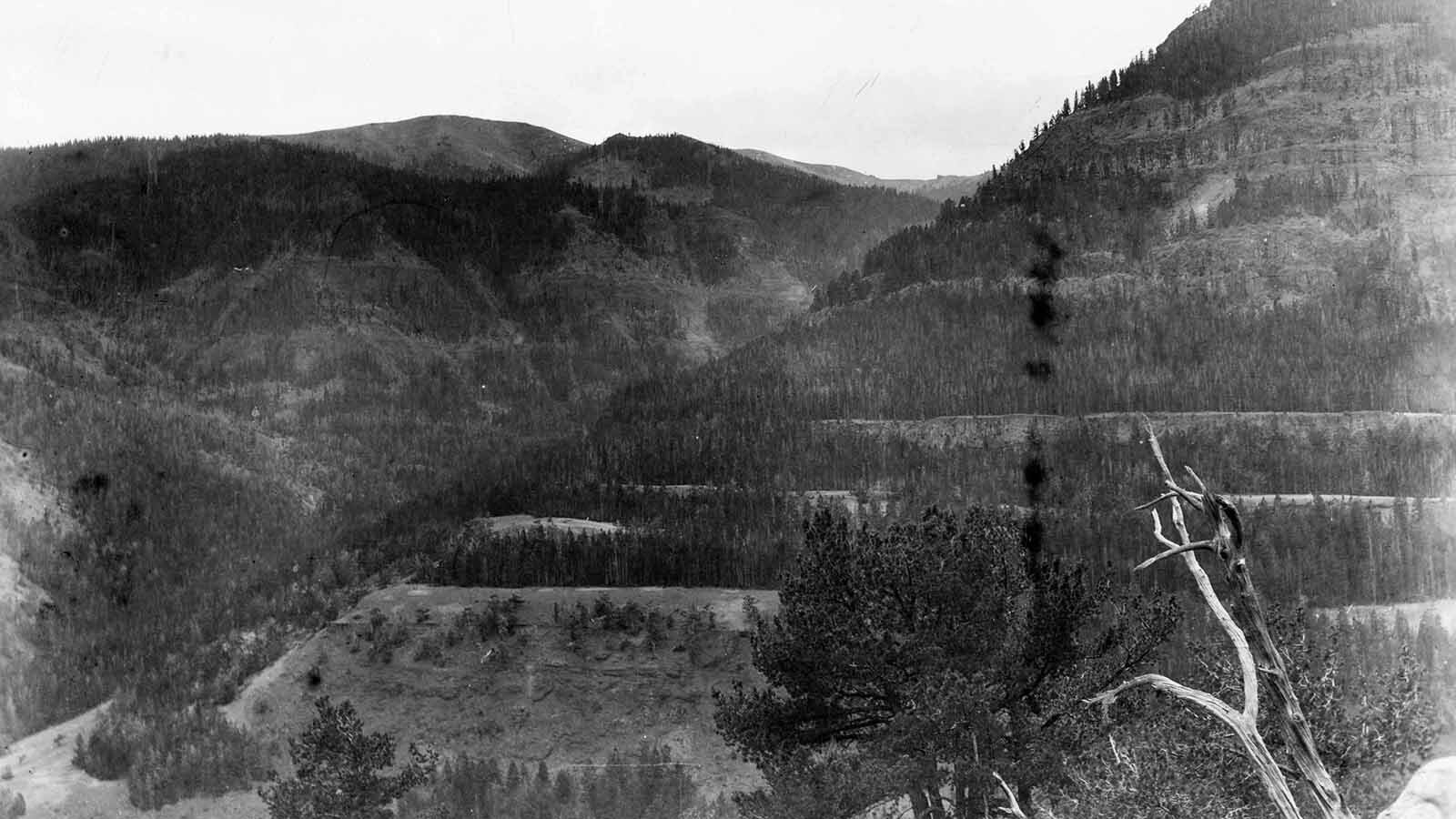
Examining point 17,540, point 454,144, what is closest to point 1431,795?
point 17,540

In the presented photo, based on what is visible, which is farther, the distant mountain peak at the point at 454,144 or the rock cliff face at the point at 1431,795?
the distant mountain peak at the point at 454,144

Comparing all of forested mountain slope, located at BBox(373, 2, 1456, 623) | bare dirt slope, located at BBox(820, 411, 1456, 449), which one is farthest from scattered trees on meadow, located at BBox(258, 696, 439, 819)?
bare dirt slope, located at BBox(820, 411, 1456, 449)

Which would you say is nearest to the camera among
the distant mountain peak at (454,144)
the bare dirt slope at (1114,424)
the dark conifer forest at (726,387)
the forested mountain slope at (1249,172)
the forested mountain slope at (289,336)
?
the dark conifer forest at (726,387)

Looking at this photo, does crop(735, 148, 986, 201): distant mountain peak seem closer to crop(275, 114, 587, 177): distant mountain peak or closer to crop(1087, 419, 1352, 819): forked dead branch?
crop(275, 114, 587, 177): distant mountain peak

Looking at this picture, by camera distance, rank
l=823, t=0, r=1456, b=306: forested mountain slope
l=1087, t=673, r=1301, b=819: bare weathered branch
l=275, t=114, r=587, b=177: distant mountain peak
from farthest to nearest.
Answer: l=275, t=114, r=587, b=177: distant mountain peak → l=823, t=0, r=1456, b=306: forested mountain slope → l=1087, t=673, r=1301, b=819: bare weathered branch

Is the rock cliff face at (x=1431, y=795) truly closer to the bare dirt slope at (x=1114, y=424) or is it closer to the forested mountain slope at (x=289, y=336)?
the forested mountain slope at (x=289, y=336)

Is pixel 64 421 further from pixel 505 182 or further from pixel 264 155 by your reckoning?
pixel 505 182

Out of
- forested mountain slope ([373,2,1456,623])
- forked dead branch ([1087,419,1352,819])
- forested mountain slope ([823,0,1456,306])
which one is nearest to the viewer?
forked dead branch ([1087,419,1352,819])

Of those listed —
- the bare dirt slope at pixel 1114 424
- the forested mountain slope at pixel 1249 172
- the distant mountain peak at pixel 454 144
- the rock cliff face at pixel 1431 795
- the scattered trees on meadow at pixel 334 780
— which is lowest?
the scattered trees on meadow at pixel 334 780

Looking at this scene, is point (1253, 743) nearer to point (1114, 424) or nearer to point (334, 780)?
point (334, 780)

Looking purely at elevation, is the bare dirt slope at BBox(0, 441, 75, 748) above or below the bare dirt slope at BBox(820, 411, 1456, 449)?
below

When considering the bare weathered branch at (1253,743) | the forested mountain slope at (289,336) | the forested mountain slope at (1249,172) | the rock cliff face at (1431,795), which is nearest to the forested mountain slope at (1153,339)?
the forested mountain slope at (1249,172)
